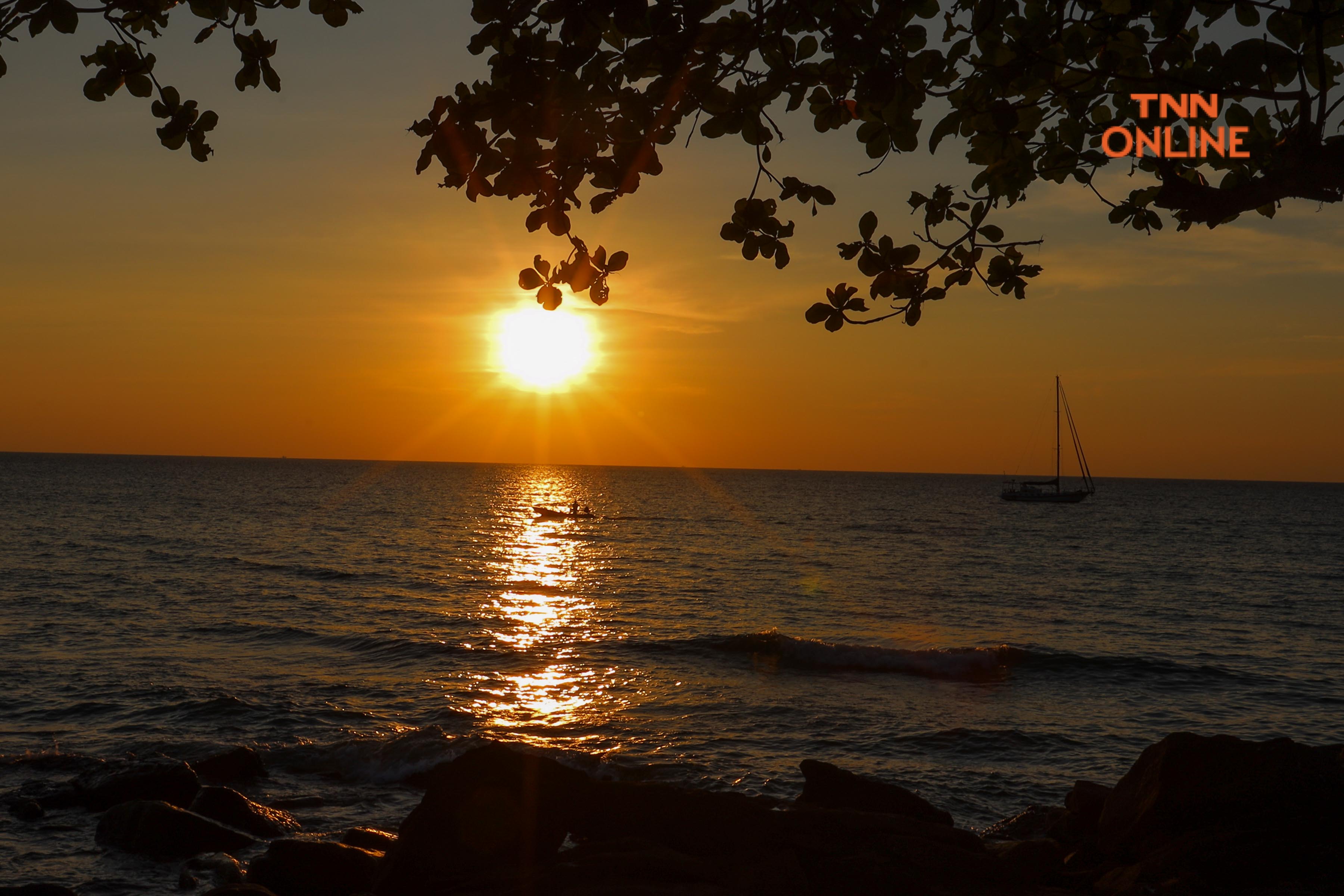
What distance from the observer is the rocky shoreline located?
27.8 ft

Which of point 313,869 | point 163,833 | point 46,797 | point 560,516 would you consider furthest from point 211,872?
point 560,516

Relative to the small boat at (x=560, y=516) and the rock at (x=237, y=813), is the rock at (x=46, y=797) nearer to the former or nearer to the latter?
the rock at (x=237, y=813)

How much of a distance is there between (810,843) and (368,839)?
5.80 meters

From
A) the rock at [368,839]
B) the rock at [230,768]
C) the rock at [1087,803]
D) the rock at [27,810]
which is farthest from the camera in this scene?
the rock at [230,768]

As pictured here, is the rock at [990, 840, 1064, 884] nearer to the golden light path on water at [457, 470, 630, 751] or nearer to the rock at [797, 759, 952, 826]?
the rock at [797, 759, 952, 826]

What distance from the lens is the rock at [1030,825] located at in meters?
12.7

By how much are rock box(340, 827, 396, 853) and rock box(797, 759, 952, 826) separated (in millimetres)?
5081

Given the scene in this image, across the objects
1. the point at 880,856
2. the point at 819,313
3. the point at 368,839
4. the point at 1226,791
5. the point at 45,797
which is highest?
the point at 819,313

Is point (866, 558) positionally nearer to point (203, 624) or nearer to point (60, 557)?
point (203, 624)

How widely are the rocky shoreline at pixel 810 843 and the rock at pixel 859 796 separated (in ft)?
0.07

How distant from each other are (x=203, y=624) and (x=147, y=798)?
1926 cm

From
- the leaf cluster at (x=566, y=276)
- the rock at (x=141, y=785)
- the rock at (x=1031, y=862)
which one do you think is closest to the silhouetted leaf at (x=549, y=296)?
the leaf cluster at (x=566, y=276)

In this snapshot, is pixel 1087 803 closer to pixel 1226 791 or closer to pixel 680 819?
pixel 1226 791

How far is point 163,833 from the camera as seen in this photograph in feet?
38.9
